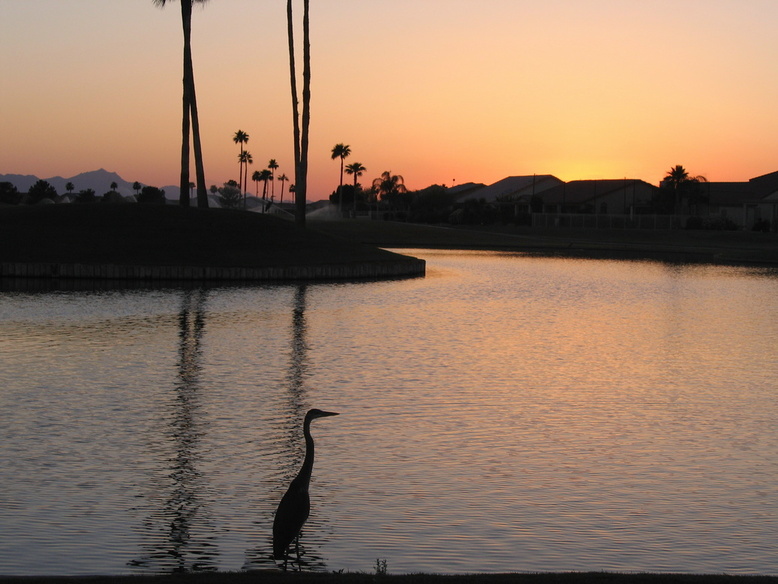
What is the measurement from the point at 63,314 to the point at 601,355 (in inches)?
548

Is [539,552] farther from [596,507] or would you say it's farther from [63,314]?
[63,314]

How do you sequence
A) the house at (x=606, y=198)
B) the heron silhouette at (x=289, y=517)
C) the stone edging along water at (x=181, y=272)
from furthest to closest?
the house at (x=606, y=198) → the stone edging along water at (x=181, y=272) → the heron silhouette at (x=289, y=517)

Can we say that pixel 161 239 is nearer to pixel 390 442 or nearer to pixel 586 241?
pixel 390 442

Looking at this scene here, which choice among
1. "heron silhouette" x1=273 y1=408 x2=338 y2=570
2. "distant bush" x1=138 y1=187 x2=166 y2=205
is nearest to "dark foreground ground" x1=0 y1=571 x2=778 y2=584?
"heron silhouette" x1=273 y1=408 x2=338 y2=570

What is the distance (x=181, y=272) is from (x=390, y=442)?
29732mm

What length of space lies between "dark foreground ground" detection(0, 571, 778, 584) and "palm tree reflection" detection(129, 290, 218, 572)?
1.13m

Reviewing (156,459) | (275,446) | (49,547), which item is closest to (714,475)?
(275,446)

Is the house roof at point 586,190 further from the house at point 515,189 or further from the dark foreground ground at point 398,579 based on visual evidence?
the dark foreground ground at point 398,579

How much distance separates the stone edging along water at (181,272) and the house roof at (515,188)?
3795 inches

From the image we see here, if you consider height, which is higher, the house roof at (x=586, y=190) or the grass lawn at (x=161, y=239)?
the house roof at (x=586, y=190)

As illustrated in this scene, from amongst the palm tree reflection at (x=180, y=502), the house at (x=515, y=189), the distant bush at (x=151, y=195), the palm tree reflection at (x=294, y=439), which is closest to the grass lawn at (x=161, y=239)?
the palm tree reflection at (x=294, y=439)

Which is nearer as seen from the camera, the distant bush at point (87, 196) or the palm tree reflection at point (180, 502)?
the palm tree reflection at point (180, 502)

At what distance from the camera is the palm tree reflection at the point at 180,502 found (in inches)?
343

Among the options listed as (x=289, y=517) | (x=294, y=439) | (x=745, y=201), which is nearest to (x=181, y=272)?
(x=294, y=439)
